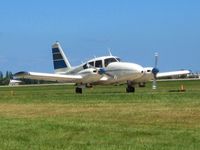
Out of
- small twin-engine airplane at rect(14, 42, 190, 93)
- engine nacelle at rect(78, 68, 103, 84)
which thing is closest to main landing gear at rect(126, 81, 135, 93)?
small twin-engine airplane at rect(14, 42, 190, 93)

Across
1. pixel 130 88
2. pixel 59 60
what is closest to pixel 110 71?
pixel 130 88

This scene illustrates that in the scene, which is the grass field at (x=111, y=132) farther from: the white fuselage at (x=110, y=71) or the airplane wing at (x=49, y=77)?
the airplane wing at (x=49, y=77)

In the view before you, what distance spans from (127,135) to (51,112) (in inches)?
340

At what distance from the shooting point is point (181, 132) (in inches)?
596

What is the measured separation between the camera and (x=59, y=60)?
6512cm

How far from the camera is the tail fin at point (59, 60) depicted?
64.1 metres

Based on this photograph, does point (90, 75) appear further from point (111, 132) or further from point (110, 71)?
point (111, 132)

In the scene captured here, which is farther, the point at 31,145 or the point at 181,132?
the point at 181,132

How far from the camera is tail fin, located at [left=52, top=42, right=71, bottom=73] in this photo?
64062mm

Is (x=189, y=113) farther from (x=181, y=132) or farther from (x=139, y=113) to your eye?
→ (x=181, y=132)

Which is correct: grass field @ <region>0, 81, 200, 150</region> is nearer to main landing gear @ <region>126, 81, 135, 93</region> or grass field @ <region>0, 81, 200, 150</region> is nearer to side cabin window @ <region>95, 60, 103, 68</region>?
main landing gear @ <region>126, 81, 135, 93</region>

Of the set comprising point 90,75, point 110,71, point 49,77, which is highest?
point 110,71

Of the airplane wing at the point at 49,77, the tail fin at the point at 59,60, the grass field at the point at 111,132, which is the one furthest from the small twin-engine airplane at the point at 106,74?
the grass field at the point at 111,132

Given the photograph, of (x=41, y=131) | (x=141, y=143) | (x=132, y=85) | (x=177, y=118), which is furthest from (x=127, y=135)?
(x=132, y=85)
